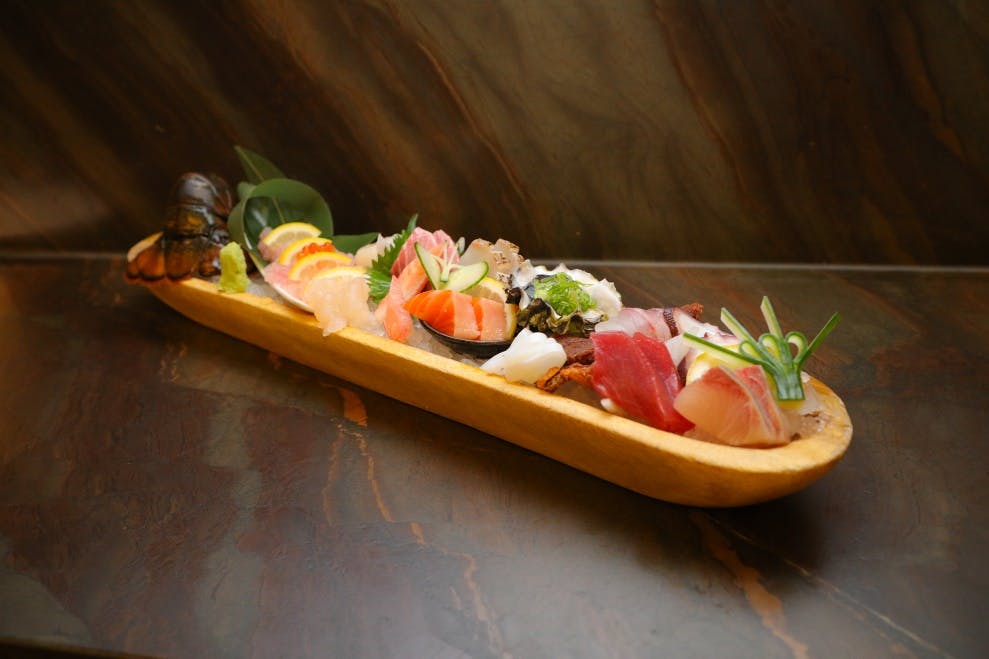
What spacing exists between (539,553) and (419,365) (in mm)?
540

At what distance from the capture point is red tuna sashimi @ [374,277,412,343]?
76.5 inches

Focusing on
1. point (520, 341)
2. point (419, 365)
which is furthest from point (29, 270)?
point (520, 341)

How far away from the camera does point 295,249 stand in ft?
7.52

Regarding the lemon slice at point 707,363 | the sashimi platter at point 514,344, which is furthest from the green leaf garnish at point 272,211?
the lemon slice at point 707,363

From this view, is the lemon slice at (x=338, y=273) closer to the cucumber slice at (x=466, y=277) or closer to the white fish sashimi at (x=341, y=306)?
the white fish sashimi at (x=341, y=306)

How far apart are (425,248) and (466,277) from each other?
7.4 inches

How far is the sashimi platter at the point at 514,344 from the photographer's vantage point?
1.46 m

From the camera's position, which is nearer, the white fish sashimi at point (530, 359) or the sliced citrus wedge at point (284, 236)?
the white fish sashimi at point (530, 359)

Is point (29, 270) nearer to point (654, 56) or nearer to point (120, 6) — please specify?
point (120, 6)

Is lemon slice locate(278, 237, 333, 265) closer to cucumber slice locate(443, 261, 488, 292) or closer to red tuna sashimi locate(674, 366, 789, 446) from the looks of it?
cucumber slice locate(443, 261, 488, 292)

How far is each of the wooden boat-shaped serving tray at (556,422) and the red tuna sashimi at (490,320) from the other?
124mm

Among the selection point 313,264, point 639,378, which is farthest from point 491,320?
point 313,264

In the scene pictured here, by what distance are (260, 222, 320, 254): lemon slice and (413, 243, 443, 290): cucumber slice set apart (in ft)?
1.91

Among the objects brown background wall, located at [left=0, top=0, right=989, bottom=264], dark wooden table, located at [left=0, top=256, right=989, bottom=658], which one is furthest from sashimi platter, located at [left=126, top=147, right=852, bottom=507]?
brown background wall, located at [left=0, top=0, right=989, bottom=264]
